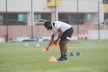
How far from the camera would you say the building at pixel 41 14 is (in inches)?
1743

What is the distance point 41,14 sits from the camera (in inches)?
2110

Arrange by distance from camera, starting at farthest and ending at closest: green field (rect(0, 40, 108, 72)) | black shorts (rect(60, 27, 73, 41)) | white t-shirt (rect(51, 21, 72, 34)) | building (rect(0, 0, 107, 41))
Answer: building (rect(0, 0, 107, 41)), black shorts (rect(60, 27, 73, 41)), white t-shirt (rect(51, 21, 72, 34)), green field (rect(0, 40, 108, 72))

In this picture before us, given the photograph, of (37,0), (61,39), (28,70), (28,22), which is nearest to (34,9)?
(37,0)

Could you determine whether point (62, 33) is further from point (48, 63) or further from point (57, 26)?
point (48, 63)

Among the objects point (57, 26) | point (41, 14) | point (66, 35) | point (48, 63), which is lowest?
point (48, 63)

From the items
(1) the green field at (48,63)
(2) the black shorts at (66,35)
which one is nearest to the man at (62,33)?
(2) the black shorts at (66,35)

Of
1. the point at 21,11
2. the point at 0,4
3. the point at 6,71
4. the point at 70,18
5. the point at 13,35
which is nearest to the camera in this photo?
the point at 6,71

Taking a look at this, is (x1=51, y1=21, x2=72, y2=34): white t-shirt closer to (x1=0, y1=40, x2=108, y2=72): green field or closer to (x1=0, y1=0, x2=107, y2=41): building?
(x1=0, y1=40, x2=108, y2=72): green field

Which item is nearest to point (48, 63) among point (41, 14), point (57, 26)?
point (57, 26)

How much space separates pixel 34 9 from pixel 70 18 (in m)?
5.60

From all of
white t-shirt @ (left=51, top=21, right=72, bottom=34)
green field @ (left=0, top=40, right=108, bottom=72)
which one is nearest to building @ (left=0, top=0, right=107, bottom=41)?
green field @ (left=0, top=40, right=108, bottom=72)

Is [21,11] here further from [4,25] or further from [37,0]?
[4,25]

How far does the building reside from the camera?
4428cm

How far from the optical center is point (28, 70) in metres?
10.5
